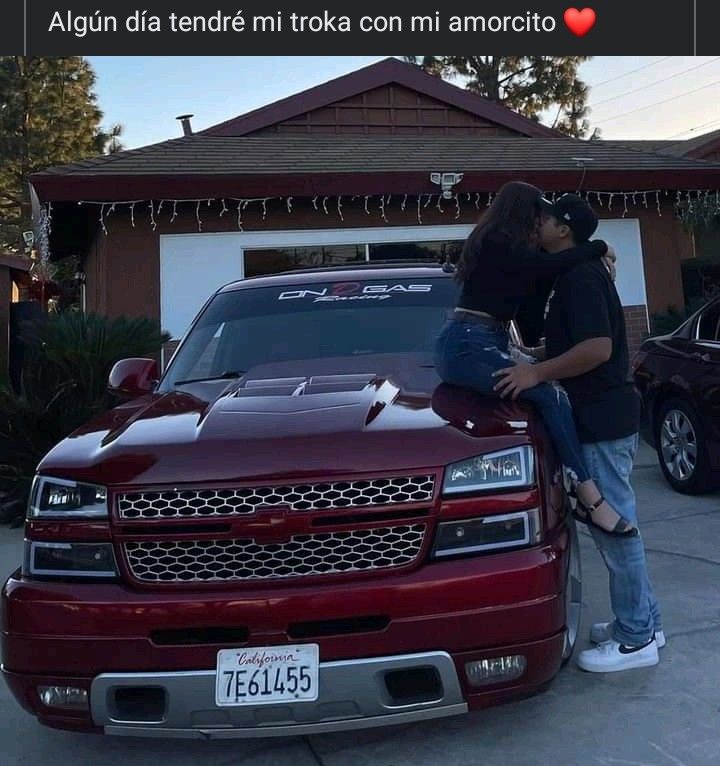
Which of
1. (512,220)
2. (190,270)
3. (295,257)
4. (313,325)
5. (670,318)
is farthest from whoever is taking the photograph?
(670,318)

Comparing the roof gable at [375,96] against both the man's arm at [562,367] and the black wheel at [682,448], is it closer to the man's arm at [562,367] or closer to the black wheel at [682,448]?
the black wheel at [682,448]

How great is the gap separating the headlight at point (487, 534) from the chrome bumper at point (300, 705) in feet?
1.04

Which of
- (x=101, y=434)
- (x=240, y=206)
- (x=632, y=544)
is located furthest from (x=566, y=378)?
(x=240, y=206)

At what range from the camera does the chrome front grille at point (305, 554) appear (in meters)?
2.59

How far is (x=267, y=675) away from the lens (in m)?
2.50

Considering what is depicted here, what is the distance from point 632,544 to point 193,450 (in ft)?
5.59

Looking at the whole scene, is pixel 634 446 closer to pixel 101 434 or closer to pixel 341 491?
pixel 341 491

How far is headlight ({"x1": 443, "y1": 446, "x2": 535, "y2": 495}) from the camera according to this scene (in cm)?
264

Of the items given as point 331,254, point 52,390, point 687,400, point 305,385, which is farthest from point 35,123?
point 305,385

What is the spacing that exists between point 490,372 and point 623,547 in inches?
33.5

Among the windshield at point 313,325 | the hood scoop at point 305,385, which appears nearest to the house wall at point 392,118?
the windshield at point 313,325

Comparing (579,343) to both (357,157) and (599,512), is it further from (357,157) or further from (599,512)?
(357,157)

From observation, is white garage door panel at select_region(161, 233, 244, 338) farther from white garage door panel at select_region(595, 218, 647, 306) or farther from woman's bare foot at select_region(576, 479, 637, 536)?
woman's bare foot at select_region(576, 479, 637, 536)

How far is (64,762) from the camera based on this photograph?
2.96m
